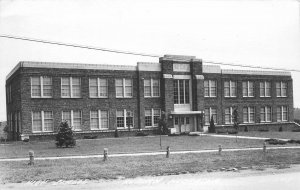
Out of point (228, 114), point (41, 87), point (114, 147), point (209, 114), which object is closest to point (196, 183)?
point (114, 147)

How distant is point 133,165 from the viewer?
16.4m

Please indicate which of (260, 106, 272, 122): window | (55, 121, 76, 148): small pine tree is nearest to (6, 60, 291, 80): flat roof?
(260, 106, 272, 122): window

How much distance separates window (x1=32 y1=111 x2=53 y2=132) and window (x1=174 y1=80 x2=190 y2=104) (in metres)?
14.8

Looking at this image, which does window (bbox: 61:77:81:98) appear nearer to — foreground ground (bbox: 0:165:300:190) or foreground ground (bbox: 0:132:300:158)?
foreground ground (bbox: 0:132:300:158)

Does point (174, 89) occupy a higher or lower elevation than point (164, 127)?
higher

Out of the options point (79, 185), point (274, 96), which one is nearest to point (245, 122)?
point (274, 96)

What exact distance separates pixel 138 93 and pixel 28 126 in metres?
12.3

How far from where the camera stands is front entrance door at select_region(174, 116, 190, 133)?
136 feet

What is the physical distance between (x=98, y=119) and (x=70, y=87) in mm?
4605

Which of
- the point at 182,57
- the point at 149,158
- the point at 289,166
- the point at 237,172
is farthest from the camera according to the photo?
the point at 182,57

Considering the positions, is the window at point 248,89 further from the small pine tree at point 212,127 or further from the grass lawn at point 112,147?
the grass lawn at point 112,147

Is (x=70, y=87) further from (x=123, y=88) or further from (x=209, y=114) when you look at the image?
(x=209, y=114)

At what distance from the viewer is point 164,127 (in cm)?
3966

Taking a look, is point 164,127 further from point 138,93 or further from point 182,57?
point 182,57
